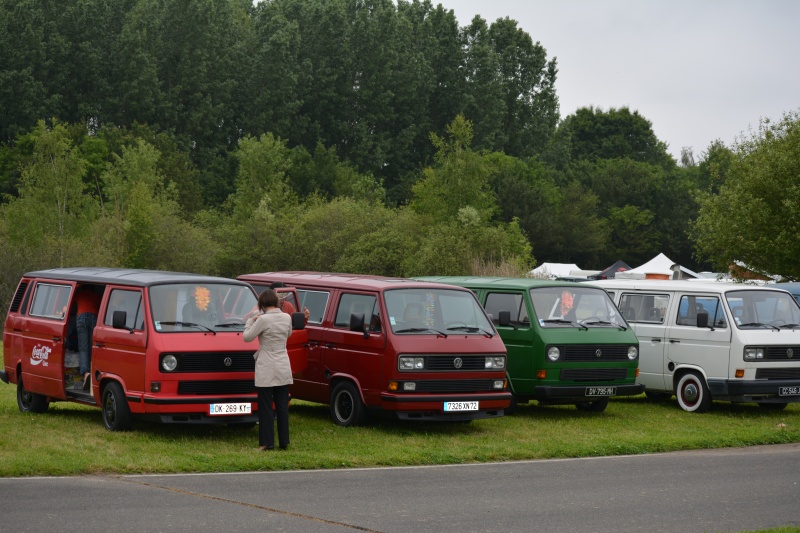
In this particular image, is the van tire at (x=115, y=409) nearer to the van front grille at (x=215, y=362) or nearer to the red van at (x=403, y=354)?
the van front grille at (x=215, y=362)

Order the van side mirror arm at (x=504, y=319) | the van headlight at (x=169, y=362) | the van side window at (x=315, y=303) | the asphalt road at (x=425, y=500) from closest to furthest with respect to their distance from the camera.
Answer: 1. the asphalt road at (x=425, y=500)
2. the van headlight at (x=169, y=362)
3. the van side window at (x=315, y=303)
4. the van side mirror arm at (x=504, y=319)

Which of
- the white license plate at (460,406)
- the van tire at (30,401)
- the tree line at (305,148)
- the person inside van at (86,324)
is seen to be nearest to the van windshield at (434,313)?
the white license plate at (460,406)

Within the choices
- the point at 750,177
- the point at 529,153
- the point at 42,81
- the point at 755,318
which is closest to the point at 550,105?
the point at 529,153

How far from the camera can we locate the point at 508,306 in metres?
18.3

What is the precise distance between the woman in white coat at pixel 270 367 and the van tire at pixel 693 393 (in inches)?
324

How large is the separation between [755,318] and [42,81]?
248 feet

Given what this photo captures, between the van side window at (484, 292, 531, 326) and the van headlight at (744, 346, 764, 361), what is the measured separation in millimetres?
3671

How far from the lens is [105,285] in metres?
15.4

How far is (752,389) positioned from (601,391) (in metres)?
2.55

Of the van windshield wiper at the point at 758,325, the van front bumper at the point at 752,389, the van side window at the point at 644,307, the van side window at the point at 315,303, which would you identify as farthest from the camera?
the van side window at the point at 644,307

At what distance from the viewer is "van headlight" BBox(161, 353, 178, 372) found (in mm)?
13992

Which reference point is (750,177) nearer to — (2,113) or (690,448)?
(690,448)

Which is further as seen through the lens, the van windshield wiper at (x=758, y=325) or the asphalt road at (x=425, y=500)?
the van windshield wiper at (x=758, y=325)

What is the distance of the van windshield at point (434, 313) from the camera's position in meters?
15.8
